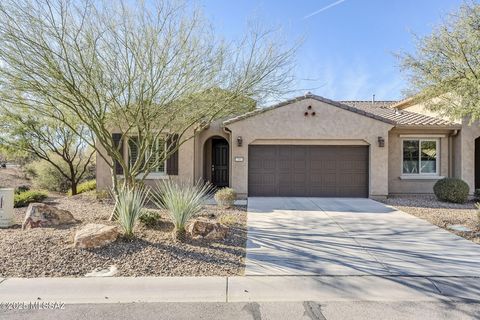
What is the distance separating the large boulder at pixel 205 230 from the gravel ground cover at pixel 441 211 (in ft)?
19.9

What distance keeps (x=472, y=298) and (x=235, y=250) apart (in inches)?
159

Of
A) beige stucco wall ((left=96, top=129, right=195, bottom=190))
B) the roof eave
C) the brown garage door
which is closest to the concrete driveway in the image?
the brown garage door

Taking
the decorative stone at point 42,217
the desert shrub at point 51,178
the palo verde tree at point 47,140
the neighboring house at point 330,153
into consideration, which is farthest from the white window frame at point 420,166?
the desert shrub at point 51,178

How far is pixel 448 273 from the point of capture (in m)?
5.54

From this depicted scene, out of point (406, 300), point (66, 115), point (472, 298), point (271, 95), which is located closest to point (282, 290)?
point (406, 300)

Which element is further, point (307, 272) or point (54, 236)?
point (54, 236)

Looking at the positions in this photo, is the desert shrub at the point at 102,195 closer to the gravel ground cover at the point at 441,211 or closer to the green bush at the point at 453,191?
the gravel ground cover at the point at 441,211

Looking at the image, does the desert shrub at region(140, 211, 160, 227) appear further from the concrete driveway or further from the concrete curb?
the concrete curb

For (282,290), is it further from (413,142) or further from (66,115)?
(413,142)

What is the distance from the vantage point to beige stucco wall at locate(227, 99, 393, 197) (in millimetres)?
14133

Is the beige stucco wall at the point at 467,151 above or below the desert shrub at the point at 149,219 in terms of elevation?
above

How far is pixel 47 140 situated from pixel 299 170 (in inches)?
484

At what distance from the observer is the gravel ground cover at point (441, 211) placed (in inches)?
348

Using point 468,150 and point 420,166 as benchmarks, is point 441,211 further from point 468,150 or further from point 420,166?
point 468,150
